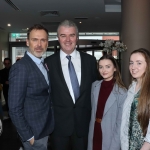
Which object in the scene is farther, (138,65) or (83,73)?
(83,73)

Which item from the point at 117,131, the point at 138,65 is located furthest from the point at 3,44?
the point at 138,65

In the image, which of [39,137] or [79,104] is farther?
[79,104]

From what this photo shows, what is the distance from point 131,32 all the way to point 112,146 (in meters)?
2.90

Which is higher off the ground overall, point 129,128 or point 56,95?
point 56,95

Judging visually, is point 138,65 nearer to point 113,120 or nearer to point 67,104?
point 113,120

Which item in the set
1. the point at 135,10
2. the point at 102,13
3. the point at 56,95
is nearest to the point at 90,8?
Result: the point at 102,13

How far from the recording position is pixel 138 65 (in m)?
2.09

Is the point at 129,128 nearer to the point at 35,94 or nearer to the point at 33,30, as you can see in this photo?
the point at 35,94

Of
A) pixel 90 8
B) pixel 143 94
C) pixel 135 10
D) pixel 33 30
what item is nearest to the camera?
pixel 143 94

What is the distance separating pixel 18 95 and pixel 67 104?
62 cm

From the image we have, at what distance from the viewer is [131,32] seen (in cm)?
476

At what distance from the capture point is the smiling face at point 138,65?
207 centimetres

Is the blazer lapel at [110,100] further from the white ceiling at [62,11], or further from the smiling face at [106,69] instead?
the white ceiling at [62,11]

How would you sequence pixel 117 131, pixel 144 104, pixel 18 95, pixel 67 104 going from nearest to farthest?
pixel 144 104
pixel 18 95
pixel 117 131
pixel 67 104
